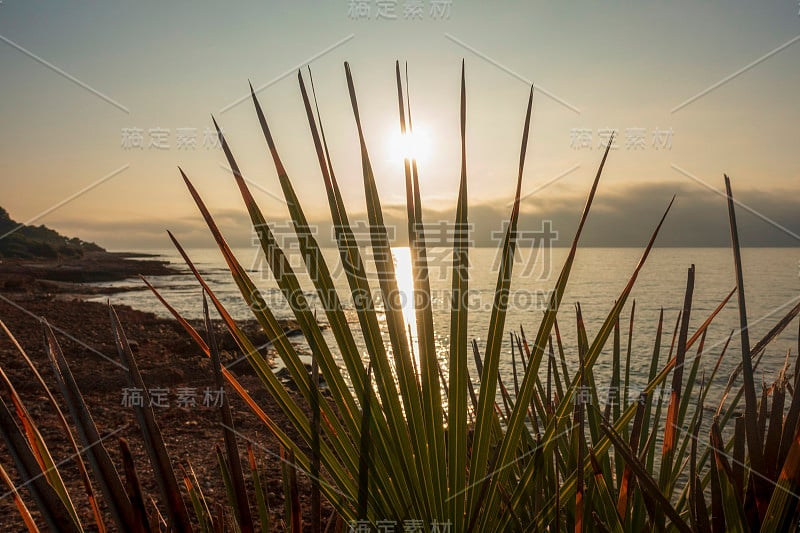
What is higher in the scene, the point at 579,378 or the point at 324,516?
the point at 579,378

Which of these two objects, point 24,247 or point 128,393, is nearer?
point 128,393

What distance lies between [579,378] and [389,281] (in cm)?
36

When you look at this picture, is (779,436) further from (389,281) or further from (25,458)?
(25,458)

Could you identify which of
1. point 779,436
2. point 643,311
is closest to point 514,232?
point 779,436

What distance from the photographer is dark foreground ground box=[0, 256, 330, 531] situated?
3914 millimetres

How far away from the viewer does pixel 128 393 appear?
633 mm

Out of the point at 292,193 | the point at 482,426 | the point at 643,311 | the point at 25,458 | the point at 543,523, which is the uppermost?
the point at 292,193

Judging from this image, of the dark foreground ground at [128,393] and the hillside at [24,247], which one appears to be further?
the hillside at [24,247]

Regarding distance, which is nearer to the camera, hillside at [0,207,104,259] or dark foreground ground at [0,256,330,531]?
dark foreground ground at [0,256,330,531]

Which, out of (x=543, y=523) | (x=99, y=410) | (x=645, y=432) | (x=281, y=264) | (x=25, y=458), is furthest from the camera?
(x=99, y=410)

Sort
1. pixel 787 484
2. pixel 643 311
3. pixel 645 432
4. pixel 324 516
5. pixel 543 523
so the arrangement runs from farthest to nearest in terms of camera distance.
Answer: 1. pixel 643 311
2. pixel 324 516
3. pixel 645 432
4. pixel 543 523
5. pixel 787 484

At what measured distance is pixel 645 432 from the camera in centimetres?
133

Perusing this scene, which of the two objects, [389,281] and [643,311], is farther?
[643,311]

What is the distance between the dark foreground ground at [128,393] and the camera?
3914mm
